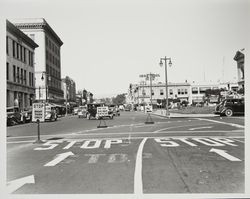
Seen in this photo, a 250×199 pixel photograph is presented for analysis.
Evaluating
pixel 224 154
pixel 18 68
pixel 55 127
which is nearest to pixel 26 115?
pixel 55 127

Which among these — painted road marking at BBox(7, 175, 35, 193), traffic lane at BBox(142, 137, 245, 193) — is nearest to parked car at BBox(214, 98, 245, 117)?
traffic lane at BBox(142, 137, 245, 193)

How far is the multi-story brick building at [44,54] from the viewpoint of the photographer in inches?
2635

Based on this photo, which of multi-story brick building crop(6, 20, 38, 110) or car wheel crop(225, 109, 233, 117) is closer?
car wheel crop(225, 109, 233, 117)

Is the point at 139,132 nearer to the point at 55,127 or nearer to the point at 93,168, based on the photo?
the point at 55,127

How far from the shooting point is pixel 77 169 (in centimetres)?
854

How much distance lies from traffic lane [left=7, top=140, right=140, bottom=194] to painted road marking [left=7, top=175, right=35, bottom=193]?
14 cm

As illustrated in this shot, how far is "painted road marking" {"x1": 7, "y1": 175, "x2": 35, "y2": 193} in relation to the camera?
6.78 meters

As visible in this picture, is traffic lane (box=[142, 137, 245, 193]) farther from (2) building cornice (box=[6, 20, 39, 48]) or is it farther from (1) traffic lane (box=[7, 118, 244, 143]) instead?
(2) building cornice (box=[6, 20, 39, 48])

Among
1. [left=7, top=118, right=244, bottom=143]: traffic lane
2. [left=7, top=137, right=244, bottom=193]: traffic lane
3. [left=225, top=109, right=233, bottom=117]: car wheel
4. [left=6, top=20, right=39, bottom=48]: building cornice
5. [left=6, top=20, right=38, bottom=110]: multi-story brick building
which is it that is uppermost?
[left=6, top=20, right=39, bottom=48]: building cornice

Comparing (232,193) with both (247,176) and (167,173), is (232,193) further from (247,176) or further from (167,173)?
(167,173)

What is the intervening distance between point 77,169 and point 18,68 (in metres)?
46.1

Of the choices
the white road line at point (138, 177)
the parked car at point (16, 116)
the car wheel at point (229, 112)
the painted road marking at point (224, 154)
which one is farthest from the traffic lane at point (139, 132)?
the car wheel at point (229, 112)

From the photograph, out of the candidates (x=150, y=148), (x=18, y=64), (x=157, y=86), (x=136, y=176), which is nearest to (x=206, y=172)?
(x=136, y=176)

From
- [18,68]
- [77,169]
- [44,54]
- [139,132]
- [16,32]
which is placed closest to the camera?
[77,169]
